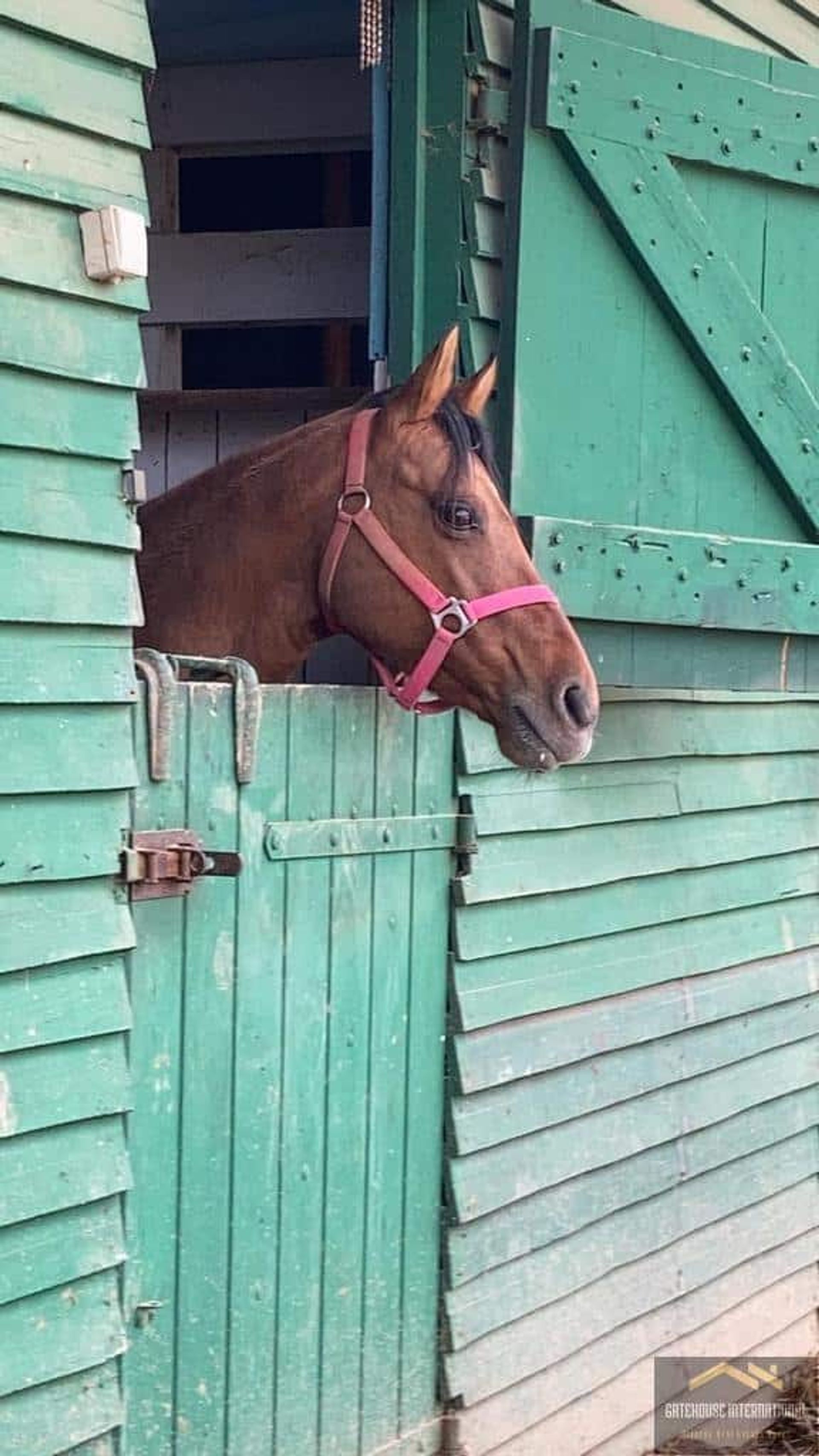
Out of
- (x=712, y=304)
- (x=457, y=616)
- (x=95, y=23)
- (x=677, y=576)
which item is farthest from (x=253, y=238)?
(x=95, y=23)

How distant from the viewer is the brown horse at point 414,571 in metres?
3.38

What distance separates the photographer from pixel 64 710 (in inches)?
109

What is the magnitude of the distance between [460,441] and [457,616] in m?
0.35

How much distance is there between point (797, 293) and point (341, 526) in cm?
160

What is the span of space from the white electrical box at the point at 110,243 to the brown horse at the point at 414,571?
2.49 ft

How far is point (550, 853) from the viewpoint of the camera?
165 inches

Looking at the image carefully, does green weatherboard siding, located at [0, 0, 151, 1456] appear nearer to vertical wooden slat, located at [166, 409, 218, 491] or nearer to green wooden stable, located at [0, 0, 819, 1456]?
green wooden stable, located at [0, 0, 819, 1456]

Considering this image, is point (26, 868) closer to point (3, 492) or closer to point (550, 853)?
point (3, 492)

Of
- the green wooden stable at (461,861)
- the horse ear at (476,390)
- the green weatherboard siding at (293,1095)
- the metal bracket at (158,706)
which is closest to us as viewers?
the green wooden stable at (461,861)

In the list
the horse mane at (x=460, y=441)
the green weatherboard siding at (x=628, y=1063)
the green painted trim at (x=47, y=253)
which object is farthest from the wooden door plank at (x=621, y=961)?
the green painted trim at (x=47, y=253)

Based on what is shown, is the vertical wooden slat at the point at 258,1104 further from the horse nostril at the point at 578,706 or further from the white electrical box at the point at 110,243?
the white electrical box at the point at 110,243

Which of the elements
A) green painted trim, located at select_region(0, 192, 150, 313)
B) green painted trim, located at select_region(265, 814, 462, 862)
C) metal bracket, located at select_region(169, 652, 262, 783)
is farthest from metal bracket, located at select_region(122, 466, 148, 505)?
green painted trim, located at select_region(265, 814, 462, 862)

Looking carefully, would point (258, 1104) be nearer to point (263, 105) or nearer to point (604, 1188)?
point (604, 1188)

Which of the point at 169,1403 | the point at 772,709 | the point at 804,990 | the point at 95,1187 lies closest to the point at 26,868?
the point at 95,1187
